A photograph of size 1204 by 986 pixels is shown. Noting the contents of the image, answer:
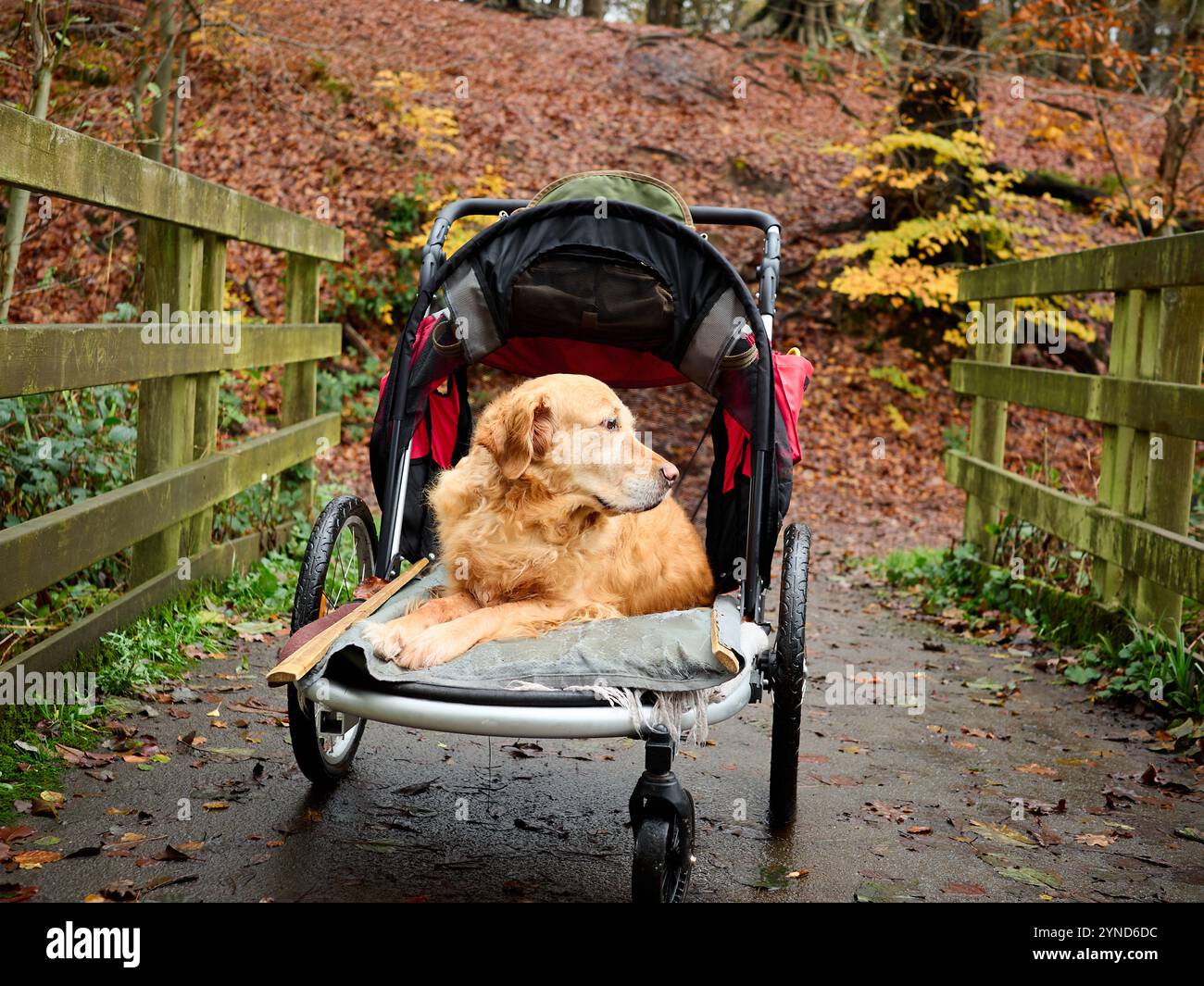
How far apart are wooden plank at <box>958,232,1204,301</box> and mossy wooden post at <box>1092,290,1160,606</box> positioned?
124mm

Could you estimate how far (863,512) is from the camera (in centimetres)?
1066

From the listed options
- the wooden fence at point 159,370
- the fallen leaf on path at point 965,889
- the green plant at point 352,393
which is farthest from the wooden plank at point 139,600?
the green plant at point 352,393

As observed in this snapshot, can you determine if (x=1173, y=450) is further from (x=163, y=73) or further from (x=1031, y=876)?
(x=163, y=73)

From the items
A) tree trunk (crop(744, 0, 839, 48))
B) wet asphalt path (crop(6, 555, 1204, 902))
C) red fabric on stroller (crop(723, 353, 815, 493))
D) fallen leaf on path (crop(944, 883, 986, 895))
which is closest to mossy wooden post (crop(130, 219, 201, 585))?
wet asphalt path (crop(6, 555, 1204, 902))

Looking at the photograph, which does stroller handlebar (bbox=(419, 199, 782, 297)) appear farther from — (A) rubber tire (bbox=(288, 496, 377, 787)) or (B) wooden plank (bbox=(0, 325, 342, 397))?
(B) wooden plank (bbox=(0, 325, 342, 397))

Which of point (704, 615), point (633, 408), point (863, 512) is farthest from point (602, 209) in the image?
point (633, 408)

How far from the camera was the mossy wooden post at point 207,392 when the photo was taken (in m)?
5.28

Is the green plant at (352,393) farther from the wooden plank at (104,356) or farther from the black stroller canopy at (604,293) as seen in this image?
the black stroller canopy at (604,293)

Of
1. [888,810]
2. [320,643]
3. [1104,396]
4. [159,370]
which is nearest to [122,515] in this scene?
[159,370]

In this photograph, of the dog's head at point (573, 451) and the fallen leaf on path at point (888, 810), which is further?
the fallen leaf on path at point (888, 810)

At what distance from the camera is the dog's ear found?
343 centimetres

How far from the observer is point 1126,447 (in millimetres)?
5254

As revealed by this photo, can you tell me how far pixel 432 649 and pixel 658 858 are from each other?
32.6 inches

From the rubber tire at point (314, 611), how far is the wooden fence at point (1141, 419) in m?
3.40
